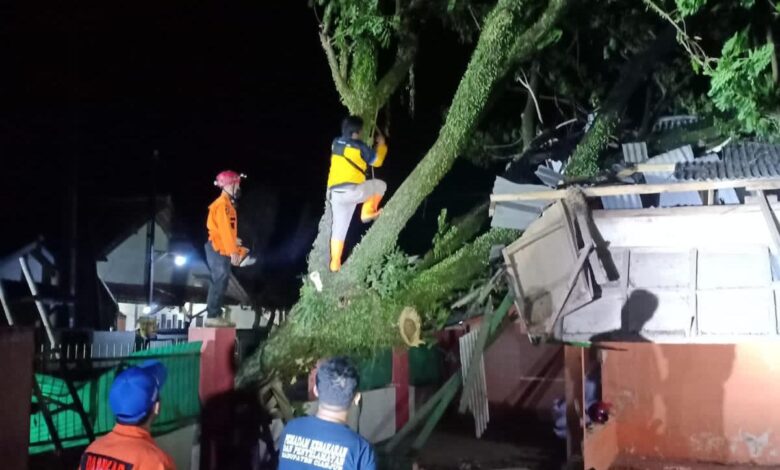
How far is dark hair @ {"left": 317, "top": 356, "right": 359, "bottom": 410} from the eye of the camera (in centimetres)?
358

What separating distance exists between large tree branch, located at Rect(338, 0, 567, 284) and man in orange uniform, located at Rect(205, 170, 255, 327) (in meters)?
1.39

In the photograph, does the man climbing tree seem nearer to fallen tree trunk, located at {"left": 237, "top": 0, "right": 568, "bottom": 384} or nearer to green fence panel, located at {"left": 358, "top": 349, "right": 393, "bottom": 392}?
fallen tree trunk, located at {"left": 237, "top": 0, "right": 568, "bottom": 384}

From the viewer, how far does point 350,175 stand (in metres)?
8.41

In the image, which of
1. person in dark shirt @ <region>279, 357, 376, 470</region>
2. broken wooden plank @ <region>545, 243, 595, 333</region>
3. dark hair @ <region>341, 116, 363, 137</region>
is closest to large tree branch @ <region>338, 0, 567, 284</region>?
dark hair @ <region>341, 116, 363, 137</region>

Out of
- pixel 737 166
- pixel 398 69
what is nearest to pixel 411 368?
pixel 398 69

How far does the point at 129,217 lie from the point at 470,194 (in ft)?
23.3

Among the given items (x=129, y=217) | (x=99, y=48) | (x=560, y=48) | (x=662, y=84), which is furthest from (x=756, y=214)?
(x=129, y=217)

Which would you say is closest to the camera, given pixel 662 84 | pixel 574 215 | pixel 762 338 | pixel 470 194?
pixel 762 338

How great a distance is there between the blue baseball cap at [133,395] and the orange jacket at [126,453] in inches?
2.2

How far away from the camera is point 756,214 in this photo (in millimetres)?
6621

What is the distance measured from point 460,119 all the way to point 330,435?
5708mm

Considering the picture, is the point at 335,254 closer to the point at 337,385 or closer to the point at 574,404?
the point at 574,404

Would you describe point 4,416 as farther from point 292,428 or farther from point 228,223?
point 228,223

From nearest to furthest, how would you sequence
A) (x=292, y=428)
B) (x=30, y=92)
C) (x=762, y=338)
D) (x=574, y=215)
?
1. (x=292, y=428)
2. (x=762, y=338)
3. (x=574, y=215)
4. (x=30, y=92)
